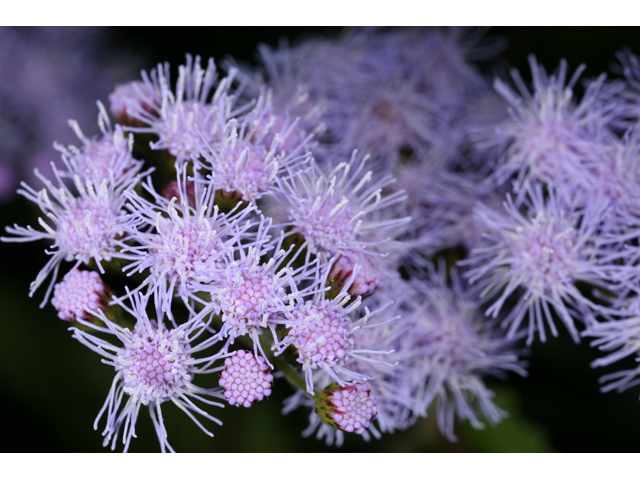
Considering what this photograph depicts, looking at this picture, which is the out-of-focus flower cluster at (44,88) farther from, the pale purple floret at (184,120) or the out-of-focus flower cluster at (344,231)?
the pale purple floret at (184,120)

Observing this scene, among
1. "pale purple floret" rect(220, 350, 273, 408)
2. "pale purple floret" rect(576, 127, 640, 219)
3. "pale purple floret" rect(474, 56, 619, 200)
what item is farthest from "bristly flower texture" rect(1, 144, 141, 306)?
"pale purple floret" rect(576, 127, 640, 219)

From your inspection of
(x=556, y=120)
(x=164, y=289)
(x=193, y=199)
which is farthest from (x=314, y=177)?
(x=556, y=120)

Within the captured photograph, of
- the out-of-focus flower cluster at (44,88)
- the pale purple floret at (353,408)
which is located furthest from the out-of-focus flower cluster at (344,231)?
the out-of-focus flower cluster at (44,88)

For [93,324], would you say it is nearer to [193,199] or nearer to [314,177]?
[193,199]

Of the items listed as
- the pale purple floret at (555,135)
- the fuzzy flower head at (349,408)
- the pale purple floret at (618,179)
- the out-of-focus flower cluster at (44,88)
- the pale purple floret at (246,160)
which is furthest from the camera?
the out-of-focus flower cluster at (44,88)

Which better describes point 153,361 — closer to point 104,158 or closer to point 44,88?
point 104,158

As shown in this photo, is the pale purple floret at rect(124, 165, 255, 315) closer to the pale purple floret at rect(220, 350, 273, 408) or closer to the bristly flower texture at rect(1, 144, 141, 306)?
the bristly flower texture at rect(1, 144, 141, 306)

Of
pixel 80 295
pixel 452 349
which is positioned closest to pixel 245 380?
pixel 80 295
